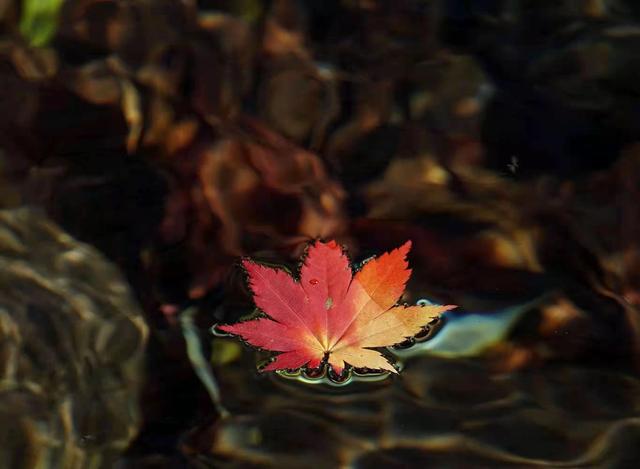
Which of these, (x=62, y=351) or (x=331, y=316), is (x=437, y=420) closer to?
(x=331, y=316)

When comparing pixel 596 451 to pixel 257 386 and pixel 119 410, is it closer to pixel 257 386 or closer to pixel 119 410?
pixel 257 386

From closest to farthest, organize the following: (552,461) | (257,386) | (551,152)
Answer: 1. (552,461)
2. (257,386)
3. (551,152)

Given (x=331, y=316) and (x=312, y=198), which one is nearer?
(x=331, y=316)

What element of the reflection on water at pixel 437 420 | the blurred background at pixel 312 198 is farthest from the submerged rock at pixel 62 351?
→ the reflection on water at pixel 437 420

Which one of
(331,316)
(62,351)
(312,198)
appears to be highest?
(312,198)

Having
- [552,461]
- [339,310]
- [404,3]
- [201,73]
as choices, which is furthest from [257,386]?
[404,3]

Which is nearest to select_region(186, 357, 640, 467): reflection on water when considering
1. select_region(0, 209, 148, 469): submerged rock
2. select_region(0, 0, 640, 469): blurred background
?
select_region(0, 0, 640, 469): blurred background

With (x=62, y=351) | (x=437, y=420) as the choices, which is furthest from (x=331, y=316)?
(x=62, y=351)
